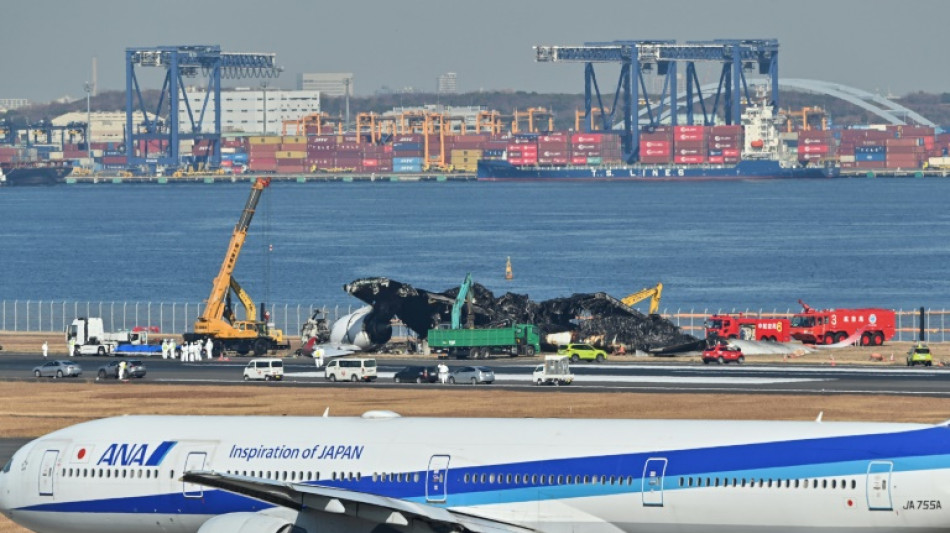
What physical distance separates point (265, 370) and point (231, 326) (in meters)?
31.7

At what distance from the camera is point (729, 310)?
178 meters

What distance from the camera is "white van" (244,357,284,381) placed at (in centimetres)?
9612

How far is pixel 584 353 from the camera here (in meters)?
112

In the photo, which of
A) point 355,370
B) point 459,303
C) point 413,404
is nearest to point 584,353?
point 459,303

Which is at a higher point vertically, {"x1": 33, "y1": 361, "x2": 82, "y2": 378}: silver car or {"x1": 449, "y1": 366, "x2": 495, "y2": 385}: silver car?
{"x1": 449, "y1": 366, "x2": 495, "y2": 385}: silver car

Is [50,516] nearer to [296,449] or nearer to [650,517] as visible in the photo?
[296,449]

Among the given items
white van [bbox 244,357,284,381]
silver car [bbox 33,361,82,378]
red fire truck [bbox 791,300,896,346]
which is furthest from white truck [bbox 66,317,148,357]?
red fire truck [bbox 791,300,896,346]

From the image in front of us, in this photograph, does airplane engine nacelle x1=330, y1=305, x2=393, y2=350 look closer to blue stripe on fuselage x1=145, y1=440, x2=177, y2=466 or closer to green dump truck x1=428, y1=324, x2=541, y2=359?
green dump truck x1=428, y1=324, x2=541, y2=359

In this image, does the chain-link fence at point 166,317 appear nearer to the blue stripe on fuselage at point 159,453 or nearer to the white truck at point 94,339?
the white truck at point 94,339

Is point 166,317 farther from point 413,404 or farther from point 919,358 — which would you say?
point 413,404

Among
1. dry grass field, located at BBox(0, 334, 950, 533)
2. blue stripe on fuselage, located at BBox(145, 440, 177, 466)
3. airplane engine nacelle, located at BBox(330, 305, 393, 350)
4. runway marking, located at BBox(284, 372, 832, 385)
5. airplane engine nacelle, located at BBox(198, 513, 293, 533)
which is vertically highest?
blue stripe on fuselage, located at BBox(145, 440, 177, 466)

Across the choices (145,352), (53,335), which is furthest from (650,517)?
(53,335)

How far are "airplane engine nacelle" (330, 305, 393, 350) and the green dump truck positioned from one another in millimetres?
6903

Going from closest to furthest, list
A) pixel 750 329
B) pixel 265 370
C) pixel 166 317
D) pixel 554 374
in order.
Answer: pixel 554 374
pixel 265 370
pixel 750 329
pixel 166 317
